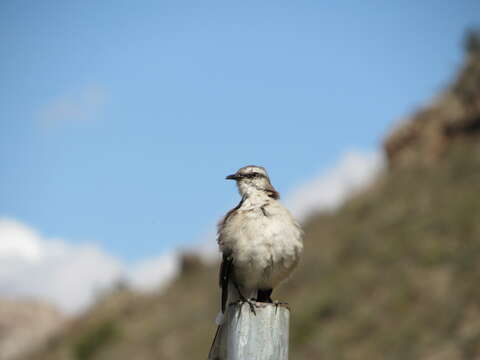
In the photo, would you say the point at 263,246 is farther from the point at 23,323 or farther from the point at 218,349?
the point at 23,323

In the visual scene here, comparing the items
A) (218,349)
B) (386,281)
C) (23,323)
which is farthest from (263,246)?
(23,323)

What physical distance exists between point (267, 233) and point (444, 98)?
84.7 ft

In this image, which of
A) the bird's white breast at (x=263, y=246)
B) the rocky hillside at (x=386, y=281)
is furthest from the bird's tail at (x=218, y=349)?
the rocky hillside at (x=386, y=281)

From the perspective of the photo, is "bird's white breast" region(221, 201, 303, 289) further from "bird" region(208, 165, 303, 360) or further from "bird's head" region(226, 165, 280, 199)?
"bird's head" region(226, 165, 280, 199)

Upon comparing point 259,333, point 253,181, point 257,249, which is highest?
point 253,181

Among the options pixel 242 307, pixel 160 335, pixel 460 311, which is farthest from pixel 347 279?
pixel 242 307

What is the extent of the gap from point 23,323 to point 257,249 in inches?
1433

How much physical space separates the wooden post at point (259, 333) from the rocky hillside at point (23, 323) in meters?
32.8

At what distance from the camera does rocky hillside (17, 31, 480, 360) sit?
15852 mm

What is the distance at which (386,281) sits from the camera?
718 inches

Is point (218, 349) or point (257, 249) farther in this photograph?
point (257, 249)

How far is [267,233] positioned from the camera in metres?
6.08

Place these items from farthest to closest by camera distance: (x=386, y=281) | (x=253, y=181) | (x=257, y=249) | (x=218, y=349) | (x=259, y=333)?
(x=386, y=281), (x=253, y=181), (x=257, y=249), (x=218, y=349), (x=259, y=333)

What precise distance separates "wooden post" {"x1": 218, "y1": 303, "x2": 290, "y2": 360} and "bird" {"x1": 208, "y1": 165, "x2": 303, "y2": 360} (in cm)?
132
